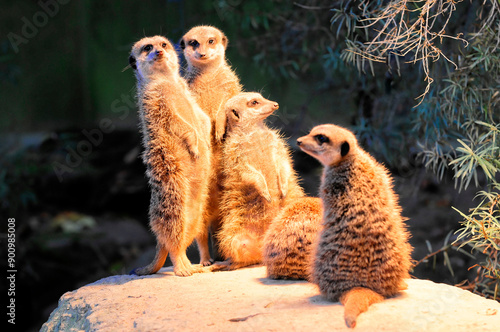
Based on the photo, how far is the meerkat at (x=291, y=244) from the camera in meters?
2.55

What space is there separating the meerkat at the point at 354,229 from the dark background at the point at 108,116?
2219 mm

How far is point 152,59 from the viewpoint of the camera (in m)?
2.80

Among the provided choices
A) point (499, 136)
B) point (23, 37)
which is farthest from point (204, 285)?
point (23, 37)

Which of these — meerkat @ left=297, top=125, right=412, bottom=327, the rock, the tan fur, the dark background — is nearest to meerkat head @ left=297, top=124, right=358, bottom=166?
meerkat @ left=297, top=125, right=412, bottom=327

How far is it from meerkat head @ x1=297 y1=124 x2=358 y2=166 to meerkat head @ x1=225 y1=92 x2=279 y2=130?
0.70 m

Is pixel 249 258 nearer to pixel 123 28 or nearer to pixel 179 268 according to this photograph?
pixel 179 268

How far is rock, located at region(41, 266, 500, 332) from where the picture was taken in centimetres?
191

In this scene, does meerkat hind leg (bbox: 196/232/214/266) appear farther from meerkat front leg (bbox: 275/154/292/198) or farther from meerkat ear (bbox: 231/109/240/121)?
meerkat ear (bbox: 231/109/240/121)

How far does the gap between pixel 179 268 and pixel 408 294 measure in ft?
3.80

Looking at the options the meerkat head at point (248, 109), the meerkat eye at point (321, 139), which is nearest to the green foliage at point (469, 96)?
the meerkat head at point (248, 109)

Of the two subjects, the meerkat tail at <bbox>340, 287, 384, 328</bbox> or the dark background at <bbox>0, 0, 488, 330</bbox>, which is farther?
→ the dark background at <bbox>0, 0, 488, 330</bbox>

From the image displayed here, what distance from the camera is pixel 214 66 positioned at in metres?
3.09

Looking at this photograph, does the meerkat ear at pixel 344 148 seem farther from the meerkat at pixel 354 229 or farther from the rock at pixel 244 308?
the rock at pixel 244 308

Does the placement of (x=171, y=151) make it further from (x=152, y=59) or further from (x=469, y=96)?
(x=469, y=96)
